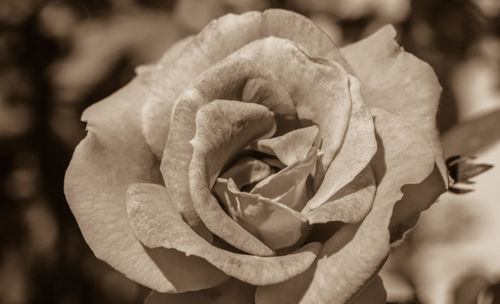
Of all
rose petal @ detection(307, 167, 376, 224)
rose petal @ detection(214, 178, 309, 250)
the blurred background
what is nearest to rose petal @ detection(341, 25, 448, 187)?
rose petal @ detection(307, 167, 376, 224)

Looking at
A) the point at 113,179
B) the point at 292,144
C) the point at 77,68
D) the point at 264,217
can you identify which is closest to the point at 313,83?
the point at 292,144

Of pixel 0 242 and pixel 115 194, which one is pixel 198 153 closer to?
pixel 115 194

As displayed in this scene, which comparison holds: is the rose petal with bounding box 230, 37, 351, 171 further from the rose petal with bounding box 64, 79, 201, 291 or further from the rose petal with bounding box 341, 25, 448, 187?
the rose petal with bounding box 64, 79, 201, 291

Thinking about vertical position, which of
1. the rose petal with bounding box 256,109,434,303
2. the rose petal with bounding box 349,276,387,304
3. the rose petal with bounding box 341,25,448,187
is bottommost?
the rose petal with bounding box 349,276,387,304

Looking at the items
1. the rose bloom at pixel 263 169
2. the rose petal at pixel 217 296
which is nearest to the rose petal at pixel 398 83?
the rose bloom at pixel 263 169

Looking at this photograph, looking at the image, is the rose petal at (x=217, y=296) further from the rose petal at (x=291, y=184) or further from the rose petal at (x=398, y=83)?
the rose petal at (x=398, y=83)
